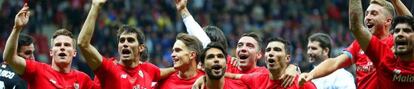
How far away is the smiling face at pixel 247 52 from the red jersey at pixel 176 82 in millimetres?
460

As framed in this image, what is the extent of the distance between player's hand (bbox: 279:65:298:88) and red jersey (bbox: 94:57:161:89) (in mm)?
1565

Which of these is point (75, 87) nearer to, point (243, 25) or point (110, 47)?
point (110, 47)

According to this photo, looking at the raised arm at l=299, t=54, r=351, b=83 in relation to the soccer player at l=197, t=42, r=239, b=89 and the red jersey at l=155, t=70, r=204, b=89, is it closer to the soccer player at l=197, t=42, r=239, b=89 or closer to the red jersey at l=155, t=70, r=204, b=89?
the soccer player at l=197, t=42, r=239, b=89

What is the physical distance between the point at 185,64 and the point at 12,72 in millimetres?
2143

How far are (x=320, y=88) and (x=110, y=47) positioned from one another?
10262 millimetres

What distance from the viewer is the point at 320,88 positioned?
11.9 meters

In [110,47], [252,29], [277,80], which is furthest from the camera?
[252,29]

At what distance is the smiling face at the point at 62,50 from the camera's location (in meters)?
10.7

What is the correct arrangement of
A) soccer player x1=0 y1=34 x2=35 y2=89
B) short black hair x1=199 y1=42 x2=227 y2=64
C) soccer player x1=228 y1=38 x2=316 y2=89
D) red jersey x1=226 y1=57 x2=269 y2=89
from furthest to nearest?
soccer player x1=0 y1=34 x2=35 y2=89 → red jersey x1=226 y1=57 x2=269 y2=89 → soccer player x1=228 y1=38 x2=316 y2=89 → short black hair x1=199 y1=42 x2=227 y2=64

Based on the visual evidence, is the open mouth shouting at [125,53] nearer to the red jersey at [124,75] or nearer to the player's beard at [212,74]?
the red jersey at [124,75]

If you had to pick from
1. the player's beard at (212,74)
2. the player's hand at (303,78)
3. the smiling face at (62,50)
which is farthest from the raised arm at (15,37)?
the player's hand at (303,78)

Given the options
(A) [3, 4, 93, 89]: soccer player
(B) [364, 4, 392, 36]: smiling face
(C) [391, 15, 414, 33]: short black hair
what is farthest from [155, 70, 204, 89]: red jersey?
(C) [391, 15, 414, 33]: short black hair

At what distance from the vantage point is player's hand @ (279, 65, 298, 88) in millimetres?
9867

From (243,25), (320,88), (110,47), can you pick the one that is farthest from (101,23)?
(320,88)
